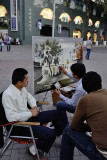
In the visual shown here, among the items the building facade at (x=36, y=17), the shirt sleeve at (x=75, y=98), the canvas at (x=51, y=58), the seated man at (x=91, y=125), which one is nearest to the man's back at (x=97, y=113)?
the seated man at (x=91, y=125)

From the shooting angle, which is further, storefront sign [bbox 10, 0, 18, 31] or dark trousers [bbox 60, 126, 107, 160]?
storefront sign [bbox 10, 0, 18, 31]

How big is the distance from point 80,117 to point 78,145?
0.39 m

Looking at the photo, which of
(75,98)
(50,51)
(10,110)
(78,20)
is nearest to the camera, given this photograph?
(10,110)

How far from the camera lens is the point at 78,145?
2.04m

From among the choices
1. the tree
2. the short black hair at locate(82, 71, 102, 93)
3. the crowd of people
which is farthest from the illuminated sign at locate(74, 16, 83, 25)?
the short black hair at locate(82, 71, 102, 93)

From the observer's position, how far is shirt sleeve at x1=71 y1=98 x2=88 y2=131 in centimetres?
183

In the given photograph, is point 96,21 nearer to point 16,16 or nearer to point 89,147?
point 16,16

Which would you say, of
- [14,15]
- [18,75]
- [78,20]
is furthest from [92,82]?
[78,20]

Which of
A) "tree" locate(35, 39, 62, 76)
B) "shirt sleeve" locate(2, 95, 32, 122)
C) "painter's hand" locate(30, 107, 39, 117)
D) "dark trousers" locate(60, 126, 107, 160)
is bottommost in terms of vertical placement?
"dark trousers" locate(60, 126, 107, 160)

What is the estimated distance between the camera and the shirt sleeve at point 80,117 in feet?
5.99

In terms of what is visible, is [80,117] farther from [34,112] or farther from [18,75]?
[18,75]

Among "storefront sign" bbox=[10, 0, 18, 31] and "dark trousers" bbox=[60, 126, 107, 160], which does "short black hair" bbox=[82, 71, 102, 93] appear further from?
"storefront sign" bbox=[10, 0, 18, 31]

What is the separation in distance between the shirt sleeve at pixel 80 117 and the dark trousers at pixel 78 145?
0.08 meters

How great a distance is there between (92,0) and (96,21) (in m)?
5.95
